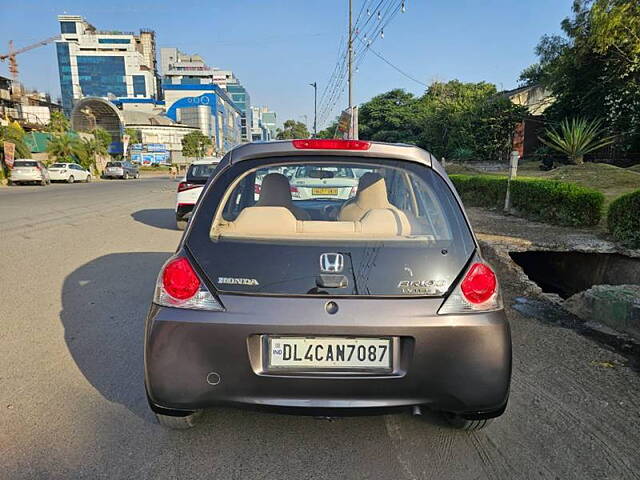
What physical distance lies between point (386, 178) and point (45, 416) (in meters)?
2.58

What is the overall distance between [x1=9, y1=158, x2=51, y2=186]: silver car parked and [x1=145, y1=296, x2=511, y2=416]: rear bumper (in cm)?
2962

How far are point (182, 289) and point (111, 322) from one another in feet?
8.13

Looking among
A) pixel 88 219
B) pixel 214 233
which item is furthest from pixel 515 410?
pixel 88 219

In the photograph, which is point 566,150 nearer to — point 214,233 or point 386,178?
point 386,178

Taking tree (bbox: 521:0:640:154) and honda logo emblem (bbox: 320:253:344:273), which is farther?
tree (bbox: 521:0:640:154)

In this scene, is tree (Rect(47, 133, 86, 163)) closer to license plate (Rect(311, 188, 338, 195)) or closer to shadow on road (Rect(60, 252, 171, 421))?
shadow on road (Rect(60, 252, 171, 421))

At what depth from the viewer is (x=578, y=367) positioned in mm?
3318

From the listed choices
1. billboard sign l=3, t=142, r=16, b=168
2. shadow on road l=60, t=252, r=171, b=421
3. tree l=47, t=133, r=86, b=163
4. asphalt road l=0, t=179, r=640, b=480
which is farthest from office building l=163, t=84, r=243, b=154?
asphalt road l=0, t=179, r=640, b=480

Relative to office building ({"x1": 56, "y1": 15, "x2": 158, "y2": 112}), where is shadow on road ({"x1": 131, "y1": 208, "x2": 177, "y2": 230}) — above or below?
below

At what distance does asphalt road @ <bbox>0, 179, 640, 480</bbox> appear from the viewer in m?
2.18

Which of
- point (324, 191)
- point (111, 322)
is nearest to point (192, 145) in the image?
point (324, 191)

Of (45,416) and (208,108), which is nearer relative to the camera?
(45,416)

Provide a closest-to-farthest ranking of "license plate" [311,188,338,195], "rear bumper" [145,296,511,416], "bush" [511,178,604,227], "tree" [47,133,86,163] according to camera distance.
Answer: "rear bumper" [145,296,511,416] < "license plate" [311,188,338,195] < "bush" [511,178,604,227] < "tree" [47,133,86,163]

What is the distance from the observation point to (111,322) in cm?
415
